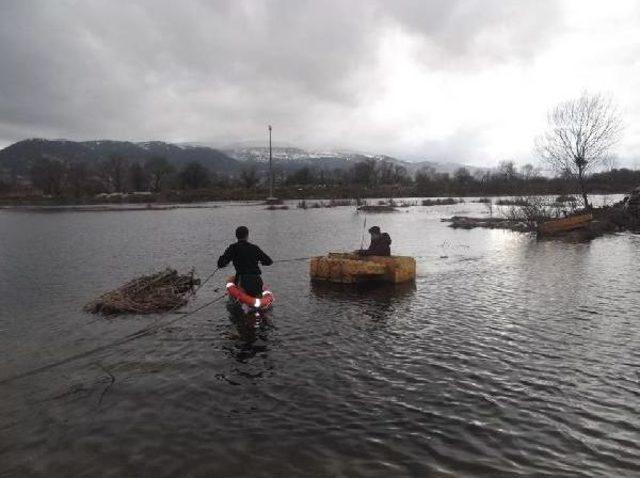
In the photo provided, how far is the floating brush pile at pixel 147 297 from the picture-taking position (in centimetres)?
1532

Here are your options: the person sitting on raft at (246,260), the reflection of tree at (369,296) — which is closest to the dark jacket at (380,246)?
the reflection of tree at (369,296)

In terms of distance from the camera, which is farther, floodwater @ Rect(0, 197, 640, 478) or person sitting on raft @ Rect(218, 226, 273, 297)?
person sitting on raft @ Rect(218, 226, 273, 297)

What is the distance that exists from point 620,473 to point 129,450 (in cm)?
677

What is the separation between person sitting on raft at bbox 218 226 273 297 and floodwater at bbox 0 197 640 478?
1.19m

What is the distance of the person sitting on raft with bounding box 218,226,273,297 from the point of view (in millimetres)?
14180

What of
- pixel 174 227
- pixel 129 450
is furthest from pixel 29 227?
pixel 129 450

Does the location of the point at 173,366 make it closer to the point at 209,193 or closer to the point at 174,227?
the point at 174,227

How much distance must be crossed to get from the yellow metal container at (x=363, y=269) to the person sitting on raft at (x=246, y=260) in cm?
493

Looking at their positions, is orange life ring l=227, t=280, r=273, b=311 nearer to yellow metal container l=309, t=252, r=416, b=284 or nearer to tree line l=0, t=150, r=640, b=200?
yellow metal container l=309, t=252, r=416, b=284

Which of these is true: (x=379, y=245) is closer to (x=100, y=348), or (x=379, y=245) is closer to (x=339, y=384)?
(x=339, y=384)

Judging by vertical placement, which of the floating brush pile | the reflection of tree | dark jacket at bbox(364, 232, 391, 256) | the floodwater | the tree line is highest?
the tree line

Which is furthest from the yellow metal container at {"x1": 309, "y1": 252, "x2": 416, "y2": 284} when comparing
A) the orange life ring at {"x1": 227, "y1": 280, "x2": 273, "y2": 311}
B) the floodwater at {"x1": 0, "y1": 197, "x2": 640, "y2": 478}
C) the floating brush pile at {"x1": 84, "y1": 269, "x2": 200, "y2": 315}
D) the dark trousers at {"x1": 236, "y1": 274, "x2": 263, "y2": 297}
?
the floating brush pile at {"x1": 84, "y1": 269, "x2": 200, "y2": 315}

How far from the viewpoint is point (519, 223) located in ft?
140

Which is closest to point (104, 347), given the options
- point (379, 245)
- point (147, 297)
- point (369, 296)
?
point (147, 297)
